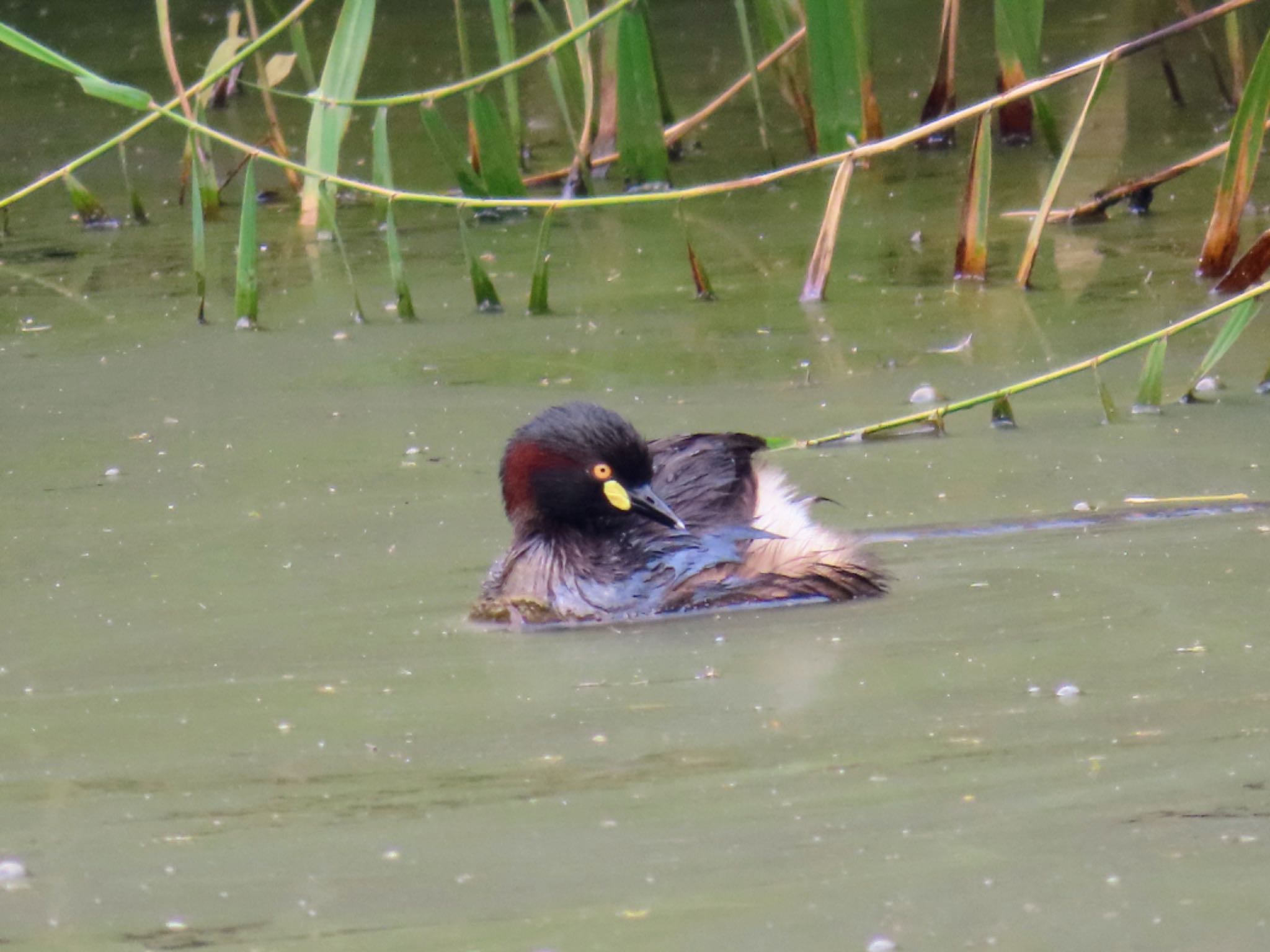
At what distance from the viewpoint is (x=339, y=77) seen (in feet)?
20.0

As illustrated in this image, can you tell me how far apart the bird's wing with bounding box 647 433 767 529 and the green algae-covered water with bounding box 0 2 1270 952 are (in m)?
0.29

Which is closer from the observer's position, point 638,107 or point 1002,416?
point 1002,416

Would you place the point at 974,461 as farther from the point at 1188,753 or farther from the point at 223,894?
the point at 223,894

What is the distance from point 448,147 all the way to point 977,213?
5.16 ft

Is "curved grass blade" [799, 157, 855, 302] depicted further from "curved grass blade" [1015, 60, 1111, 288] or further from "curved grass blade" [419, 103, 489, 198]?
"curved grass blade" [419, 103, 489, 198]

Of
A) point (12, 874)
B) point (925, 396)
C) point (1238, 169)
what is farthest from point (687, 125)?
point (12, 874)

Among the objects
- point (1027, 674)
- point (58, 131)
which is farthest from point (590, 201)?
point (58, 131)

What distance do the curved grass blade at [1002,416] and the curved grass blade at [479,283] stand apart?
5.19 feet

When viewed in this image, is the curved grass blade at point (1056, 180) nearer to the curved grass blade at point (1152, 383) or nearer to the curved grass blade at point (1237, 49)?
the curved grass blade at point (1152, 383)

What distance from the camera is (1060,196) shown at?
757 cm

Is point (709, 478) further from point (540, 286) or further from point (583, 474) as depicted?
point (540, 286)

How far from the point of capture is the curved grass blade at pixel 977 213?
5.80m

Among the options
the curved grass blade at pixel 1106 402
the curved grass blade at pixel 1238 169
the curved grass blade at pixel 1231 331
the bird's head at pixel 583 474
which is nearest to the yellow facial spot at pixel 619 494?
the bird's head at pixel 583 474

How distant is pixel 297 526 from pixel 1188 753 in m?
2.19
